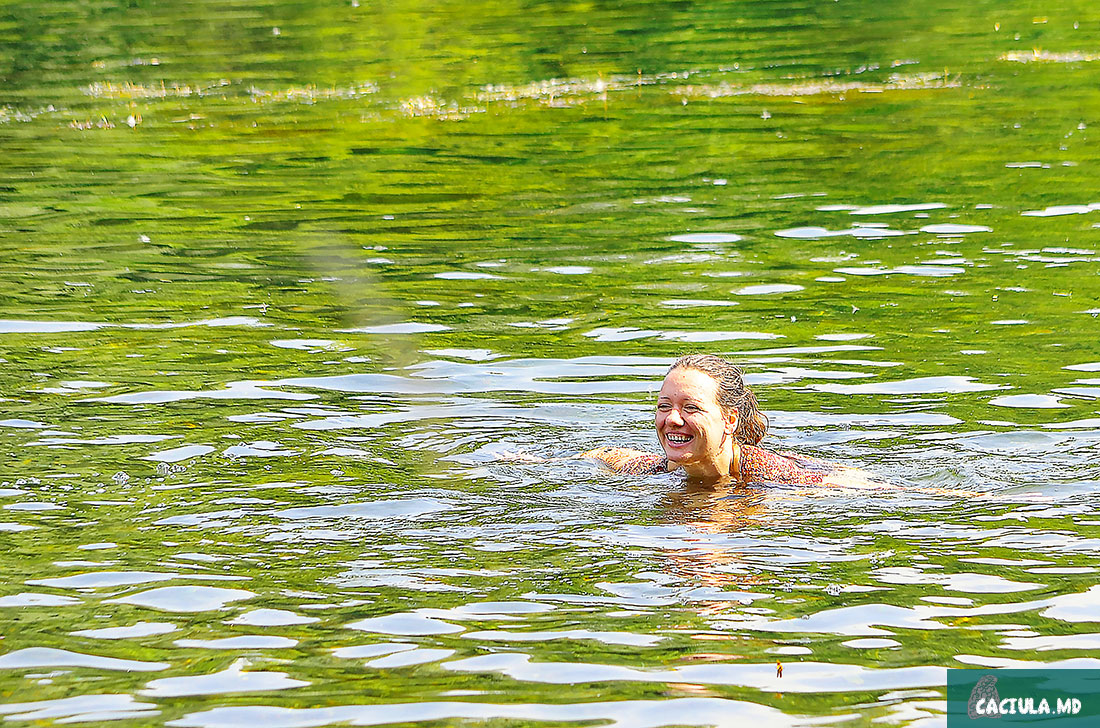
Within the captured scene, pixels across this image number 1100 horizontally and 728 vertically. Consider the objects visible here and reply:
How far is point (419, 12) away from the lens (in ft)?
137

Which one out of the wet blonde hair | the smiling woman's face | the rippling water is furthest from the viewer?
the wet blonde hair

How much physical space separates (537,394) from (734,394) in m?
2.86

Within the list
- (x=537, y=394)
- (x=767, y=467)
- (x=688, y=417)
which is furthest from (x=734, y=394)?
(x=537, y=394)

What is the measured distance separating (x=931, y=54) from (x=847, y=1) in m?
8.61

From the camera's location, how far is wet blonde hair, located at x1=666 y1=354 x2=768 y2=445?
11.0 meters

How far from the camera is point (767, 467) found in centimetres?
1120

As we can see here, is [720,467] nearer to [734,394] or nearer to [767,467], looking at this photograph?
[767,467]

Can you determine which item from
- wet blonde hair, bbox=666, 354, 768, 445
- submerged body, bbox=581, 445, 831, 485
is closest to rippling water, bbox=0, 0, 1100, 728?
submerged body, bbox=581, 445, 831, 485

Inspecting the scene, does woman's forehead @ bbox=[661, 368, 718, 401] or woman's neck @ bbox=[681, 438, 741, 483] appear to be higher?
woman's forehead @ bbox=[661, 368, 718, 401]

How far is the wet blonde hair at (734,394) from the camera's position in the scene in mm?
11047

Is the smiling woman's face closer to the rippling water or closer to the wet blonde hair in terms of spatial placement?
the wet blonde hair

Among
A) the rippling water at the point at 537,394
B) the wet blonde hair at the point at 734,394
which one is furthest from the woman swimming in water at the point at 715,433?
the rippling water at the point at 537,394

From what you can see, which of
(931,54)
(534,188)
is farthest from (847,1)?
(534,188)

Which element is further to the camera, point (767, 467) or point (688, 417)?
point (767, 467)
